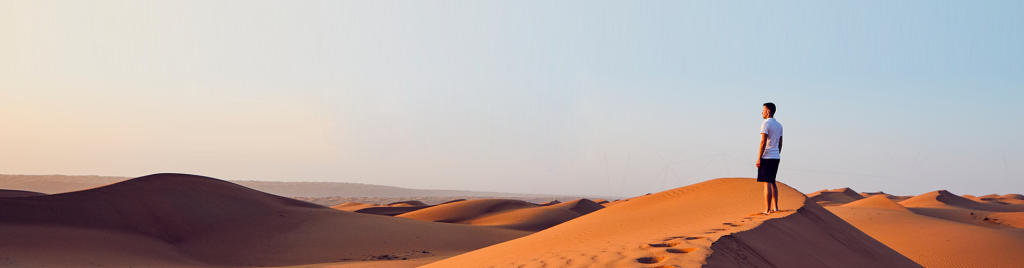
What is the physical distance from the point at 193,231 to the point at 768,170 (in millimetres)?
15115

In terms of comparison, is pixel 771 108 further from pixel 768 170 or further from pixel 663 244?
pixel 663 244

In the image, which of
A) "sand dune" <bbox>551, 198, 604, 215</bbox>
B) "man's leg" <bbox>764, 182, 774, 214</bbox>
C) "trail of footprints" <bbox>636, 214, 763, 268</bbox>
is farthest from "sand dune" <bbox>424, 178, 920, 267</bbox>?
"sand dune" <bbox>551, 198, 604, 215</bbox>

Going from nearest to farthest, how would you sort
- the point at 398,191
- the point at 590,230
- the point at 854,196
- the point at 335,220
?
the point at 590,230
the point at 335,220
the point at 854,196
the point at 398,191

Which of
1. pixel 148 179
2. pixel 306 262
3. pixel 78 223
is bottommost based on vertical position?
pixel 306 262

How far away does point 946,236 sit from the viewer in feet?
53.5

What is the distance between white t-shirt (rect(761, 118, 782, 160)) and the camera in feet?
24.8

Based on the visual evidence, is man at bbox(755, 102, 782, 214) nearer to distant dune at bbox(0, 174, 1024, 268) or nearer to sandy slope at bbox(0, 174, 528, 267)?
distant dune at bbox(0, 174, 1024, 268)

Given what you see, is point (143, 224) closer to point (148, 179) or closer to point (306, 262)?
point (148, 179)

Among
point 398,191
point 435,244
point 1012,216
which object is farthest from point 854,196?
point 398,191

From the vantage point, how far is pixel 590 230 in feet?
29.0

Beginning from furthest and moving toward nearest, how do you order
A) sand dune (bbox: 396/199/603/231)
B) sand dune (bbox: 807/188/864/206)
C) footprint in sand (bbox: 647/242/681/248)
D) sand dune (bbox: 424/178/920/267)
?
sand dune (bbox: 807/188/864/206) → sand dune (bbox: 396/199/603/231) → footprint in sand (bbox: 647/242/681/248) → sand dune (bbox: 424/178/920/267)

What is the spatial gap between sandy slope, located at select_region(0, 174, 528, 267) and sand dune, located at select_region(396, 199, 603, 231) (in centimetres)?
634

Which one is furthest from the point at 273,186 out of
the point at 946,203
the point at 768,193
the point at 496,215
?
the point at 768,193

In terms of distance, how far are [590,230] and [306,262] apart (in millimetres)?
8541
